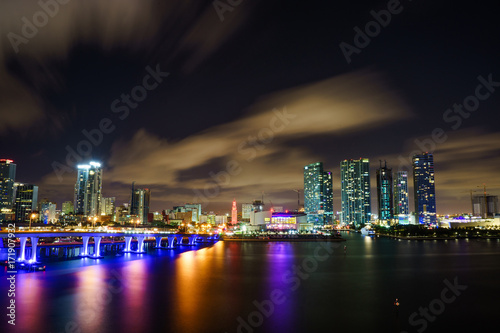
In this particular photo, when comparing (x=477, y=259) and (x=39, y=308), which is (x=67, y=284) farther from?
(x=477, y=259)

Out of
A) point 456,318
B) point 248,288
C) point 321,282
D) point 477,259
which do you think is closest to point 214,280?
point 248,288

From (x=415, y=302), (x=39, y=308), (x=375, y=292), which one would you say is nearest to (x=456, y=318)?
(x=415, y=302)

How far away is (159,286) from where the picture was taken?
156 feet

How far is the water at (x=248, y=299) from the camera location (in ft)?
100

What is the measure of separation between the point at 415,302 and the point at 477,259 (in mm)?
52415

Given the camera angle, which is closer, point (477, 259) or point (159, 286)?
point (159, 286)

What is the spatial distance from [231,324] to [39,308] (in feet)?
60.0

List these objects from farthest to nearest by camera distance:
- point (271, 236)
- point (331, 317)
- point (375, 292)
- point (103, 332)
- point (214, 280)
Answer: point (271, 236)
point (214, 280)
point (375, 292)
point (331, 317)
point (103, 332)

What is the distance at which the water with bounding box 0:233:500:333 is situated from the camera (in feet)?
100

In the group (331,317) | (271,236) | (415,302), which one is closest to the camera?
(331,317)

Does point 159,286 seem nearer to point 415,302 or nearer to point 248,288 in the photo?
point 248,288

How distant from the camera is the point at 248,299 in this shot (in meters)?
40.1

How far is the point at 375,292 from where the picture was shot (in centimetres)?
4422

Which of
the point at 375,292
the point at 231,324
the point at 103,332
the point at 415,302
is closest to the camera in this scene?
the point at 103,332
